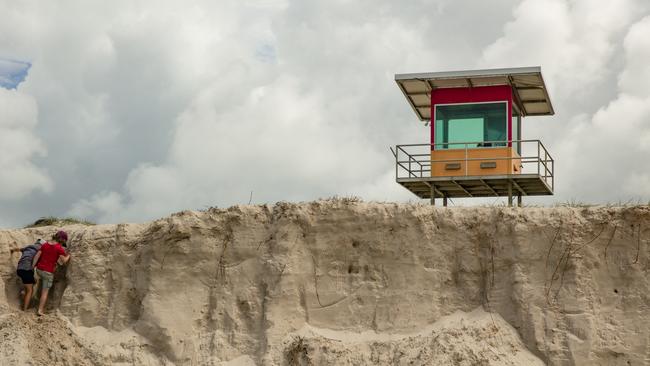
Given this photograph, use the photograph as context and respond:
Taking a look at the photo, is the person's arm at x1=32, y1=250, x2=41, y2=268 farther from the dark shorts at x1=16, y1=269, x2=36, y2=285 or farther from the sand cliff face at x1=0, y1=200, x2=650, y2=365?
the sand cliff face at x1=0, y1=200, x2=650, y2=365

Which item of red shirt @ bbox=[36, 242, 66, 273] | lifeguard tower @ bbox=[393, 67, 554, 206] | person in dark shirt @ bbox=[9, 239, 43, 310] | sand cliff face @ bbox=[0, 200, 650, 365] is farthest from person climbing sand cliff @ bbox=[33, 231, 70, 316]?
lifeguard tower @ bbox=[393, 67, 554, 206]

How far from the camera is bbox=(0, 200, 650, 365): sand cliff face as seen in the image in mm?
15914

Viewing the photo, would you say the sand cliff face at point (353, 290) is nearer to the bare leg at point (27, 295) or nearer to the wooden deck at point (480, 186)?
the bare leg at point (27, 295)

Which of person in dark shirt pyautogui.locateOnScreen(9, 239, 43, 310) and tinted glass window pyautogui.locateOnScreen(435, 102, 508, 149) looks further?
tinted glass window pyautogui.locateOnScreen(435, 102, 508, 149)

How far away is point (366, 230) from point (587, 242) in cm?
394

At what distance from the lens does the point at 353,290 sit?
55.7 ft

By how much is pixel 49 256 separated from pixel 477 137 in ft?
36.4

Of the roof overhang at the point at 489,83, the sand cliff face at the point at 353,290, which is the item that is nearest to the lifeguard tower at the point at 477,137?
the roof overhang at the point at 489,83

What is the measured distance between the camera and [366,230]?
1722cm

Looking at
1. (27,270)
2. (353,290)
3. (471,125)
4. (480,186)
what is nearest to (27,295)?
(27,270)

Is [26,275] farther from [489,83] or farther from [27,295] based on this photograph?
[489,83]

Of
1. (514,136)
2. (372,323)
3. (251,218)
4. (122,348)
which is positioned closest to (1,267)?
(122,348)

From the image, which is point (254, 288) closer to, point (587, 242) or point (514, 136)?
point (587, 242)

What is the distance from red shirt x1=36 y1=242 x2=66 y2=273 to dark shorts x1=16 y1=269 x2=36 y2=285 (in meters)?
0.20
